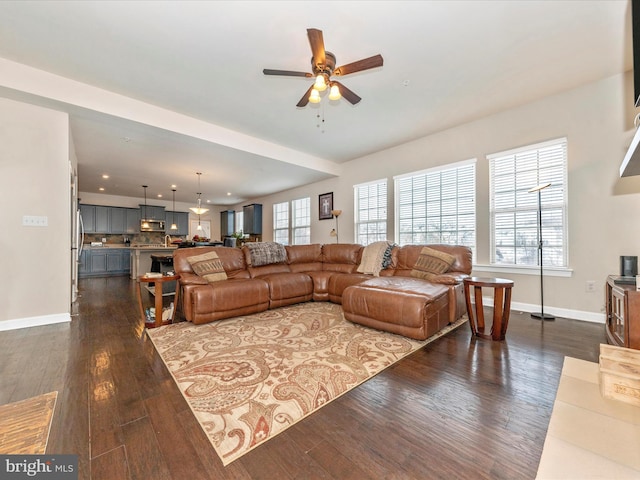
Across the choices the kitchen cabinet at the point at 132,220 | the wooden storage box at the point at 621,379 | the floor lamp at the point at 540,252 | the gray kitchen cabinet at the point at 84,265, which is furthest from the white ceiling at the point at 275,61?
the kitchen cabinet at the point at 132,220

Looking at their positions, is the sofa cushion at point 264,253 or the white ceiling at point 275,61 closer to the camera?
the white ceiling at point 275,61

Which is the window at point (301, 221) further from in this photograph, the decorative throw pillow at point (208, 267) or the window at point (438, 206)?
the decorative throw pillow at point (208, 267)

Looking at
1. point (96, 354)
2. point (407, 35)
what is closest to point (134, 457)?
point (96, 354)

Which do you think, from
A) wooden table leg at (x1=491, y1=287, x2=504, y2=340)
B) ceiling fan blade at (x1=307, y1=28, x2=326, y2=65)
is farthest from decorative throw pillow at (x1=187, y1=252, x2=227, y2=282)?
wooden table leg at (x1=491, y1=287, x2=504, y2=340)

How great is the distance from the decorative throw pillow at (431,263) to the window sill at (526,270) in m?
0.93

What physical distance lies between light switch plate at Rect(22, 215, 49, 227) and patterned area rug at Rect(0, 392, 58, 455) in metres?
2.55

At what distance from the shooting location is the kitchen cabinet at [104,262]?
761cm

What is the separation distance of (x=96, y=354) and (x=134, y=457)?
158 centimetres

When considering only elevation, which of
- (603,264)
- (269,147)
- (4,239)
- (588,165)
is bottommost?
(603,264)

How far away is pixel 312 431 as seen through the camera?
1.35 meters

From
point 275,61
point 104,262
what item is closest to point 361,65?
point 275,61

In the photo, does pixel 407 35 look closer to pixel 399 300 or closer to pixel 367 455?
pixel 399 300

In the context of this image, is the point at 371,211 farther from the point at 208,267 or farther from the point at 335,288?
the point at 208,267

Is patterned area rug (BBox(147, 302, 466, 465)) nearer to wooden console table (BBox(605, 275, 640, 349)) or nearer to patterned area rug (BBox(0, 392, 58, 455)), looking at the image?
patterned area rug (BBox(0, 392, 58, 455))
